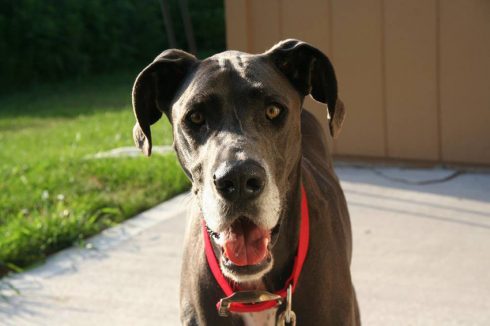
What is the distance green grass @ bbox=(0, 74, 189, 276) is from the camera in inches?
219

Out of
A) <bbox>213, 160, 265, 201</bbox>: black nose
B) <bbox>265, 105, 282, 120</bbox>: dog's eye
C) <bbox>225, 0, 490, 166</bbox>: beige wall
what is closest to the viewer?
<bbox>213, 160, 265, 201</bbox>: black nose

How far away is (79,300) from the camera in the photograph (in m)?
4.75

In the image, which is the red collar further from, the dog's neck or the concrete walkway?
the concrete walkway

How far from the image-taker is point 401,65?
6980mm

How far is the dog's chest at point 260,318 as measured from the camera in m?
3.03

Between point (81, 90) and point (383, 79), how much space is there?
949 cm

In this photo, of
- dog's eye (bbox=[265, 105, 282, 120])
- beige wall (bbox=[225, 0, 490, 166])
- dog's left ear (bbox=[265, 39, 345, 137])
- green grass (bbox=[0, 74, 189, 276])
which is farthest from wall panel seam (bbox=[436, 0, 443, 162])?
dog's eye (bbox=[265, 105, 282, 120])

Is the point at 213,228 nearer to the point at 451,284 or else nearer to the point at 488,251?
the point at 451,284

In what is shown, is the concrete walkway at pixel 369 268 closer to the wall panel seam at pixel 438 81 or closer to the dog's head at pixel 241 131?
the wall panel seam at pixel 438 81


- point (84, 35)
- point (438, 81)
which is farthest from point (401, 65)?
point (84, 35)

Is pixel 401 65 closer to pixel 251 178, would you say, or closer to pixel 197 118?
pixel 197 118

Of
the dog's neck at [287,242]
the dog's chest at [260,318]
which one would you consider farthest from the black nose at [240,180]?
the dog's chest at [260,318]

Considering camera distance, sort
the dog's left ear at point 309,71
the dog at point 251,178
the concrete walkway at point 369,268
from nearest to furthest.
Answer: the dog at point 251,178, the dog's left ear at point 309,71, the concrete walkway at point 369,268

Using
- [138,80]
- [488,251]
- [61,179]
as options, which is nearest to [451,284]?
[488,251]
